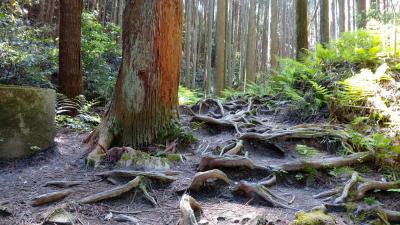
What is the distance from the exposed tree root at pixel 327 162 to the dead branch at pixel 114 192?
1529 millimetres

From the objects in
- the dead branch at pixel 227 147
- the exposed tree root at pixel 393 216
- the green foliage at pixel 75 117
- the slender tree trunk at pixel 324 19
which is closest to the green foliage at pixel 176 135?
the dead branch at pixel 227 147

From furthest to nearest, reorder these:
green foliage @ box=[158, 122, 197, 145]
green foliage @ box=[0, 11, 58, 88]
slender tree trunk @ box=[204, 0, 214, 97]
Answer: slender tree trunk @ box=[204, 0, 214, 97] < green foliage @ box=[0, 11, 58, 88] < green foliage @ box=[158, 122, 197, 145]

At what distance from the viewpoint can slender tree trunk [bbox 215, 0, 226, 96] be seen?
44.0ft

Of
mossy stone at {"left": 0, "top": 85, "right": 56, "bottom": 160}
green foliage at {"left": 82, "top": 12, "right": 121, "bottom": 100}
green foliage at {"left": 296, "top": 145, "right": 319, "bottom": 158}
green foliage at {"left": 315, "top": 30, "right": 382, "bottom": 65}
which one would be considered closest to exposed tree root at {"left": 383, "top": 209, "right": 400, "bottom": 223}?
green foliage at {"left": 296, "top": 145, "right": 319, "bottom": 158}

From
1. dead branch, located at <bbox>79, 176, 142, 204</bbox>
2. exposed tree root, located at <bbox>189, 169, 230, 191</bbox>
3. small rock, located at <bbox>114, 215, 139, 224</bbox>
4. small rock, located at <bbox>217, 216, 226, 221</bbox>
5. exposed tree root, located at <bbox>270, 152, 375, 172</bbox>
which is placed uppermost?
exposed tree root, located at <bbox>270, 152, 375, 172</bbox>

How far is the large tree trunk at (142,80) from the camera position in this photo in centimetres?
464

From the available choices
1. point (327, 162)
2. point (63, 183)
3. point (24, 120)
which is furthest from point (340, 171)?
point (24, 120)

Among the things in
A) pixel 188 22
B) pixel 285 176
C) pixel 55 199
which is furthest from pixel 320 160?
pixel 188 22

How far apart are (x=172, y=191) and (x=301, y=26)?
6.36 m

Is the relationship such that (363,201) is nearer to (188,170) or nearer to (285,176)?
(285,176)

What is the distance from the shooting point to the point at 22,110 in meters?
4.56

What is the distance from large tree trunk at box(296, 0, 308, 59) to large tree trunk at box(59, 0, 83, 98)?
16.7 ft

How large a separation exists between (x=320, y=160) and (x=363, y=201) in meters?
0.77

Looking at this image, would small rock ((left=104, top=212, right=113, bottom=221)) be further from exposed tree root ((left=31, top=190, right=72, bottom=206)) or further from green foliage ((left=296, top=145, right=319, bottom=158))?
green foliage ((left=296, top=145, right=319, bottom=158))
